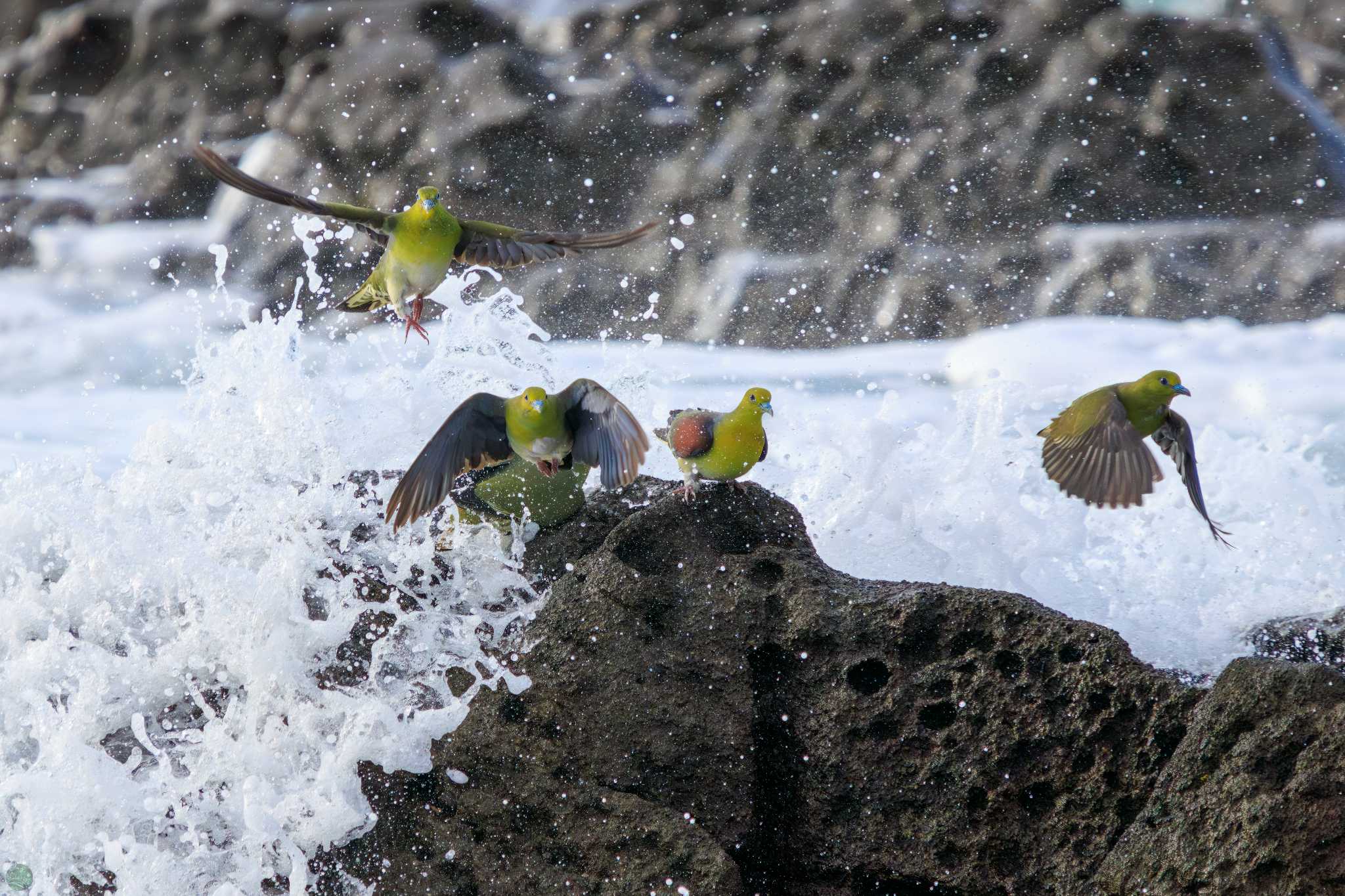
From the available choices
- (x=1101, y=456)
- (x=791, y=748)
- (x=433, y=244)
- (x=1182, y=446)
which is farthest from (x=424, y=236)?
(x=1182, y=446)

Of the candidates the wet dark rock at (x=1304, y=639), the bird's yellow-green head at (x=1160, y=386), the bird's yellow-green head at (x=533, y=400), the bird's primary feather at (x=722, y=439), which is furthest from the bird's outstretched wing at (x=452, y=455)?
the wet dark rock at (x=1304, y=639)

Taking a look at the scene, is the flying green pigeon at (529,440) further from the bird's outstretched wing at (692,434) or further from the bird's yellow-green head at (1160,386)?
the bird's yellow-green head at (1160,386)

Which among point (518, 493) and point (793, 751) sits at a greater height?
point (518, 493)

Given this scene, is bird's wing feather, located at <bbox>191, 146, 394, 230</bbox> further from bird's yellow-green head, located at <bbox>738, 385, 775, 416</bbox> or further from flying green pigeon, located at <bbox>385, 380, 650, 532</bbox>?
bird's yellow-green head, located at <bbox>738, 385, 775, 416</bbox>

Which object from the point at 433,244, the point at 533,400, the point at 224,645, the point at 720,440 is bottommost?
the point at 224,645

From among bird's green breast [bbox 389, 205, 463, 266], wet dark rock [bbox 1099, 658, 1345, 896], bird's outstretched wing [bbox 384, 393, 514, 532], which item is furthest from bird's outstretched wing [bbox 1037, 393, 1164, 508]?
bird's green breast [bbox 389, 205, 463, 266]

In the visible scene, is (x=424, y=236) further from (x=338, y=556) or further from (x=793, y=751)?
(x=793, y=751)

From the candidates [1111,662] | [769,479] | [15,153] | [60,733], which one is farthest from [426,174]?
[1111,662]
